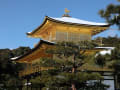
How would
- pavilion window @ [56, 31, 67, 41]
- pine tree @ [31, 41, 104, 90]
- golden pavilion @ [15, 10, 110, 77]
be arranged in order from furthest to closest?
pavilion window @ [56, 31, 67, 41] → golden pavilion @ [15, 10, 110, 77] → pine tree @ [31, 41, 104, 90]

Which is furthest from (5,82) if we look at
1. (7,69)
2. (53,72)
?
(53,72)

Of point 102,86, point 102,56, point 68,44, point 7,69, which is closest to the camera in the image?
point 102,56

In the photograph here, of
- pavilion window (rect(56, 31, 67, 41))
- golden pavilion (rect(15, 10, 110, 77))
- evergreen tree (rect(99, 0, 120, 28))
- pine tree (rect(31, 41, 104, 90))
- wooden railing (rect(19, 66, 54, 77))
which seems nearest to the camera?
evergreen tree (rect(99, 0, 120, 28))

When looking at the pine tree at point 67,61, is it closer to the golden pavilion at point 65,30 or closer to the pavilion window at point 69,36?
the golden pavilion at point 65,30

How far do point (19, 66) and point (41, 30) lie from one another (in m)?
5.69

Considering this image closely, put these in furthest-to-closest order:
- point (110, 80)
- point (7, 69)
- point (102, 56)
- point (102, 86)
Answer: point (7, 69) < point (110, 80) < point (102, 86) < point (102, 56)

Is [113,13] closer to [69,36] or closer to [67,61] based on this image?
[67,61]

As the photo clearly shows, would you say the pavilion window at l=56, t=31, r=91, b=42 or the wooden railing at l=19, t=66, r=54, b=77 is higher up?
the pavilion window at l=56, t=31, r=91, b=42

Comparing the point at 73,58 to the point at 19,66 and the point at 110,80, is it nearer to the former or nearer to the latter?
the point at 110,80

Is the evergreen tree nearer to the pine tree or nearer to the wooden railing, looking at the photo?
the pine tree

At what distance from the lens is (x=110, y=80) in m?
16.2

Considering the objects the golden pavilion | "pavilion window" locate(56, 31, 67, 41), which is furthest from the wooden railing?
"pavilion window" locate(56, 31, 67, 41)

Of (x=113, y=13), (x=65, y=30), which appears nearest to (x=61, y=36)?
(x=65, y=30)

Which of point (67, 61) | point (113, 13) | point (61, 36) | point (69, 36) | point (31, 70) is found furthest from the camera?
point (31, 70)
